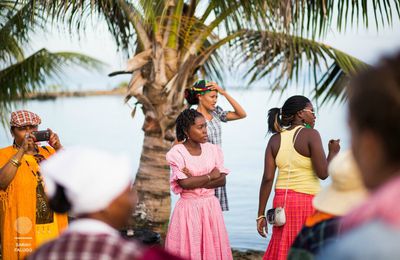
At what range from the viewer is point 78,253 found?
2.23 meters

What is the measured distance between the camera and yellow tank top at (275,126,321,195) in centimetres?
554

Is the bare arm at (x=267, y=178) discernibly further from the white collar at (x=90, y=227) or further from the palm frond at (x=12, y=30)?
the palm frond at (x=12, y=30)

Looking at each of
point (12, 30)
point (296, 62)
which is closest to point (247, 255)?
point (296, 62)

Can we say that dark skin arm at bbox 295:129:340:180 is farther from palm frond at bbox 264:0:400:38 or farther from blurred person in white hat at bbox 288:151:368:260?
blurred person in white hat at bbox 288:151:368:260

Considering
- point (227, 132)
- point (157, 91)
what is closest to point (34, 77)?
point (157, 91)

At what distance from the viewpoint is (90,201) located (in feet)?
7.77

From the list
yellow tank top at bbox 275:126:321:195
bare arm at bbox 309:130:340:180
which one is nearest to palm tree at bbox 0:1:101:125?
yellow tank top at bbox 275:126:321:195

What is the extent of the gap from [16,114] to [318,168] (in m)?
2.14

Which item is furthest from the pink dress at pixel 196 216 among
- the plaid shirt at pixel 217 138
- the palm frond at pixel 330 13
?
the palm frond at pixel 330 13

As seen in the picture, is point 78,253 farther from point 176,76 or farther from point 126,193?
point 176,76

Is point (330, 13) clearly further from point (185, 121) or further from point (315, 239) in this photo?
point (315, 239)

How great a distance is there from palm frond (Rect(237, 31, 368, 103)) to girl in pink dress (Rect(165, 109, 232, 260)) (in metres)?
2.25

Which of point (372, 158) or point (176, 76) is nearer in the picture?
point (372, 158)

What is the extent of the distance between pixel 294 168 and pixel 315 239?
116 inches
